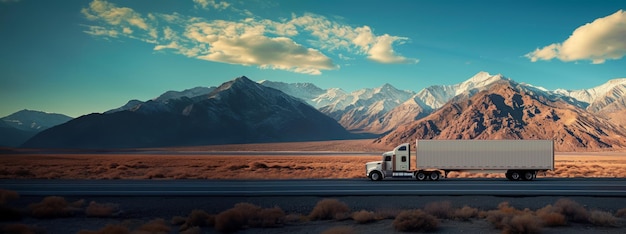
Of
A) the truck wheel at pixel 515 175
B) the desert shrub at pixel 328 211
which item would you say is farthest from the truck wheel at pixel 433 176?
the desert shrub at pixel 328 211

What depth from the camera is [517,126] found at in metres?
173

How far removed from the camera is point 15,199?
21.6m

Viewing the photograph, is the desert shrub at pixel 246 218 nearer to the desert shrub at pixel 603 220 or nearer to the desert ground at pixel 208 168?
the desert shrub at pixel 603 220

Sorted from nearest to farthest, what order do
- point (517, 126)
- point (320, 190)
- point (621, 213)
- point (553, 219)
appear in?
point (553, 219) < point (621, 213) < point (320, 190) < point (517, 126)

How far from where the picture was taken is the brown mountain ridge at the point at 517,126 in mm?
160125

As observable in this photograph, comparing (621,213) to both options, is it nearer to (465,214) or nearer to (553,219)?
(553,219)

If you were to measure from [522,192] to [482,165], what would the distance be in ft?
28.9

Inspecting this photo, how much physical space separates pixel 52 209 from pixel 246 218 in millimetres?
8216

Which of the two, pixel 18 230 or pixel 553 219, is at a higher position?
pixel 553 219

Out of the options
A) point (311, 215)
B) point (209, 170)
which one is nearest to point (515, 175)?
point (311, 215)

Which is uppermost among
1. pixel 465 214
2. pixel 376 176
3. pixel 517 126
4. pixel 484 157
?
pixel 517 126

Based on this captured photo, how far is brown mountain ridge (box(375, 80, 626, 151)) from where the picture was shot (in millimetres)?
160125

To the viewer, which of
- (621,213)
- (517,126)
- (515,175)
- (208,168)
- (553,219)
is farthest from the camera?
(517,126)

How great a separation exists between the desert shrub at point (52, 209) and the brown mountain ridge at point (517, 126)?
161 m
